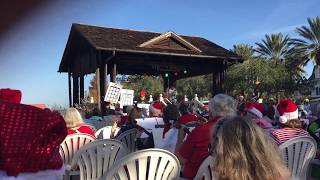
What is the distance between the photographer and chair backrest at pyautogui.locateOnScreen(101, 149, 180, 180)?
10.5 feet

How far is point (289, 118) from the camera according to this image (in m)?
5.45

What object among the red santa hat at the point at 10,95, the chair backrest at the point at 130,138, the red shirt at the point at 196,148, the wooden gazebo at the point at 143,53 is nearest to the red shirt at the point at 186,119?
the chair backrest at the point at 130,138

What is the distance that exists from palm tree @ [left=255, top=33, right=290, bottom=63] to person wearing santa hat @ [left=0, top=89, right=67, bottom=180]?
48.2 metres

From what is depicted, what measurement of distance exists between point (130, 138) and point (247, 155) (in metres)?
4.68

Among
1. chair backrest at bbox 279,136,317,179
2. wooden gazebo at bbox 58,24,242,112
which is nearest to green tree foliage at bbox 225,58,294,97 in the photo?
wooden gazebo at bbox 58,24,242,112

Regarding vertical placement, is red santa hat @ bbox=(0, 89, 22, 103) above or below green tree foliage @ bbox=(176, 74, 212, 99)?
above

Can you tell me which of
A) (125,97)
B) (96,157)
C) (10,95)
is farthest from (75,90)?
(10,95)

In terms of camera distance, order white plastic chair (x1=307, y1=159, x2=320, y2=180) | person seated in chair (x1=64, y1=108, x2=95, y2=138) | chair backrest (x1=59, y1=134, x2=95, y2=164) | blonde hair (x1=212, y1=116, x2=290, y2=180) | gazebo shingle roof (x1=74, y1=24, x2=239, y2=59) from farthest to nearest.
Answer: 1. gazebo shingle roof (x1=74, y1=24, x2=239, y2=59)
2. person seated in chair (x1=64, y1=108, x2=95, y2=138)
3. chair backrest (x1=59, y1=134, x2=95, y2=164)
4. white plastic chair (x1=307, y1=159, x2=320, y2=180)
5. blonde hair (x1=212, y1=116, x2=290, y2=180)

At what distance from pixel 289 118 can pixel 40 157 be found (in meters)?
3.43

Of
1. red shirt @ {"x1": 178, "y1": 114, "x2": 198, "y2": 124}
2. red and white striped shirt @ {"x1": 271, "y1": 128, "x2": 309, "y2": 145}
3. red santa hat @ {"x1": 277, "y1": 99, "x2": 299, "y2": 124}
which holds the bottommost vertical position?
red and white striped shirt @ {"x1": 271, "y1": 128, "x2": 309, "y2": 145}

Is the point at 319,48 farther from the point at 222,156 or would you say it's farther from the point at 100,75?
the point at 222,156

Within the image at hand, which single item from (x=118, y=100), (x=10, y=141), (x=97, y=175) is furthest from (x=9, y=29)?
(x=118, y=100)

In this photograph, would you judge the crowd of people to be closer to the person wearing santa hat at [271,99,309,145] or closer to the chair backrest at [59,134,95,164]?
the person wearing santa hat at [271,99,309,145]

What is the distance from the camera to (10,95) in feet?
9.46
